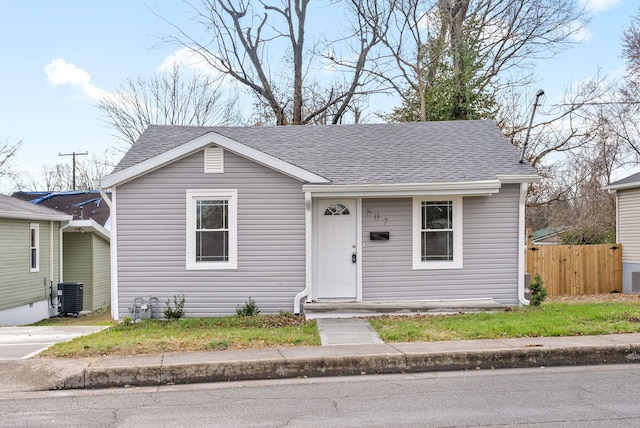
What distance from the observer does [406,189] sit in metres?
11.2

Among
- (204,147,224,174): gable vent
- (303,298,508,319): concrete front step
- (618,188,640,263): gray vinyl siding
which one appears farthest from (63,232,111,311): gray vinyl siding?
(618,188,640,263): gray vinyl siding

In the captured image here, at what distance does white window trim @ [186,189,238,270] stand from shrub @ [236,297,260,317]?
778 millimetres

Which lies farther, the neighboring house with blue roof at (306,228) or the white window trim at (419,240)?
the white window trim at (419,240)

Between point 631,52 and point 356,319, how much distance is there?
19194 millimetres

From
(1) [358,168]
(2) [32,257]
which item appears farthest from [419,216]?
(2) [32,257]

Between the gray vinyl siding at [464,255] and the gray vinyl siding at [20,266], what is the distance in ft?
35.8

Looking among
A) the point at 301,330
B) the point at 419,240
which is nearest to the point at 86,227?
the point at 301,330

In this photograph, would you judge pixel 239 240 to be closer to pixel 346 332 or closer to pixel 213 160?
pixel 213 160

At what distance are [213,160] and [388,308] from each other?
4.59 metres

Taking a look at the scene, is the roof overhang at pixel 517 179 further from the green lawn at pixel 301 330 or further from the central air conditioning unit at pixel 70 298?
the central air conditioning unit at pixel 70 298

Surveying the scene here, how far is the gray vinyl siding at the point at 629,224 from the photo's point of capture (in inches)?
726

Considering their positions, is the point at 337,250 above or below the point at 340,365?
above

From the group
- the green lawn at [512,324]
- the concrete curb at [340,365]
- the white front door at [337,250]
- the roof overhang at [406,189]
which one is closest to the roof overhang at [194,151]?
the roof overhang at [406,189]

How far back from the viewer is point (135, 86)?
100ft
